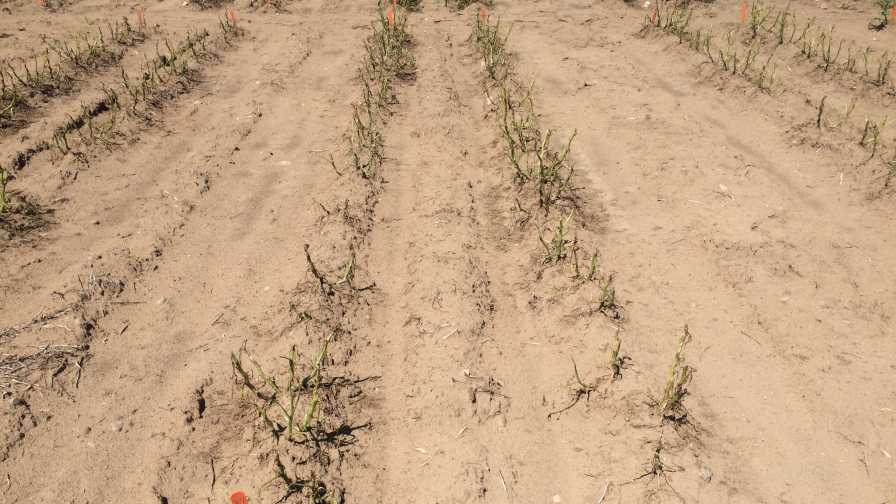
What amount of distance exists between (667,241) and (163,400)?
2906mm

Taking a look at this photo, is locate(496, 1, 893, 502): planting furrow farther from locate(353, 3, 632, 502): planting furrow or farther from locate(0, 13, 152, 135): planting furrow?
locate(0, 13, 152, 135): planting furrow

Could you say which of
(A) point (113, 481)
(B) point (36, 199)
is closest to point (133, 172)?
(B) point (36, 199)

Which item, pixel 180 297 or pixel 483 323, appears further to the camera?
pixel 180 297

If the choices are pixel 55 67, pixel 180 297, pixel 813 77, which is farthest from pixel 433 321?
pixel 55 67

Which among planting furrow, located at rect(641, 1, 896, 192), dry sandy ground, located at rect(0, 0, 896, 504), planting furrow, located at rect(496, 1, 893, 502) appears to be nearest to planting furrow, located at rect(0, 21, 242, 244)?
dry sandy ground, located at rect(0, 0, 896, 504)

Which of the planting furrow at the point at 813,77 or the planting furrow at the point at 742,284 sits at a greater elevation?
the planting furrow at the point at 813,77

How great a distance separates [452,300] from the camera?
3.21 metres

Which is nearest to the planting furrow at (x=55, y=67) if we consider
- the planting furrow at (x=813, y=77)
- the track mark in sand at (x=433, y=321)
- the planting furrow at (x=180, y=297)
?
the planting furrow at (x=180, y=297)

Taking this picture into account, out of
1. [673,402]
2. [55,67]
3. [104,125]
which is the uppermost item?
[55,67]

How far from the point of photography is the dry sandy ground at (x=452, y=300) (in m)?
2.48

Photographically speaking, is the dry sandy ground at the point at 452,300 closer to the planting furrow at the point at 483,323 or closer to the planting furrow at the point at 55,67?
the planting furrow at the point at 483,323

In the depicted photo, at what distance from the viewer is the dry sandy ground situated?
2.48 meters

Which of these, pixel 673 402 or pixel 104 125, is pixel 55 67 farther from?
pixel 673 402

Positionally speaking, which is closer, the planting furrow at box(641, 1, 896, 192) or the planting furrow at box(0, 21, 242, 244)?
the planting furrow at box(0, 21, 242, 244)
